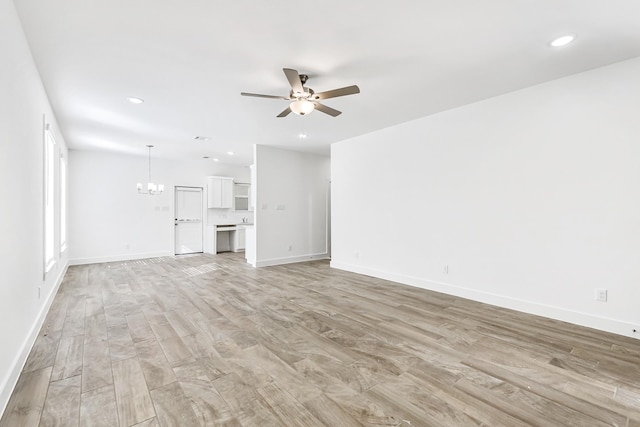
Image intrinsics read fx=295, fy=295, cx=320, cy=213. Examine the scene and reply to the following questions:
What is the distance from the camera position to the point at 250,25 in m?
2.33

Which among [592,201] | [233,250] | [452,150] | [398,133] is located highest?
[398,133]

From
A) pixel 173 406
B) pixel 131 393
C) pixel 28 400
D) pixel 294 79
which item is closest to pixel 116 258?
pixel 28 400

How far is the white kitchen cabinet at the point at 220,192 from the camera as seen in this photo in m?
8.63

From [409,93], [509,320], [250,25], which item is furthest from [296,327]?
[409,93]

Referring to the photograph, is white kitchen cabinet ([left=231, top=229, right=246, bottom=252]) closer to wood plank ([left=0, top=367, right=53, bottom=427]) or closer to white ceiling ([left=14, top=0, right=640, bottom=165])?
white ceiling ([left=14, top=0, right=640, bottom=165])

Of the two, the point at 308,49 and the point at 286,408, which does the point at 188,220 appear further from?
the point at 286,408

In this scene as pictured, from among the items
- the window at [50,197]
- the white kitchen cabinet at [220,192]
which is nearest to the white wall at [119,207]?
the white kitchen cabinet at [220,192]

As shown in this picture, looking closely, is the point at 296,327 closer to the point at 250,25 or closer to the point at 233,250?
the point at 250,25

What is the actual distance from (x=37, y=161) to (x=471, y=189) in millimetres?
5105

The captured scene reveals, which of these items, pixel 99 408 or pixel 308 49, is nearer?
pixel 99 408

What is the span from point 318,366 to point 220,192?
7289 mm

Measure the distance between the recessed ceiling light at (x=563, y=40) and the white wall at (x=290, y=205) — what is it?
5.13 metres

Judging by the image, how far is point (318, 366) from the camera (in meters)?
2.34

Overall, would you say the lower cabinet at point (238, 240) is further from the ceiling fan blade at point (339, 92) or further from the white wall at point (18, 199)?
the ceiling fan blade at point (339, 92)
